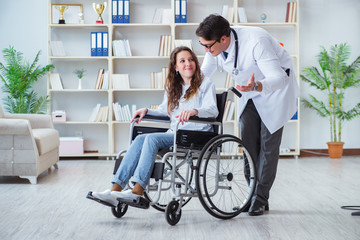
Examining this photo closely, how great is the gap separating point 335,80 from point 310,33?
0.71m

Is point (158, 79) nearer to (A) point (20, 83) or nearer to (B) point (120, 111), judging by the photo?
(B) point (120, 111)

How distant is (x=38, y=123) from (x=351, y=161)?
10.9 ft

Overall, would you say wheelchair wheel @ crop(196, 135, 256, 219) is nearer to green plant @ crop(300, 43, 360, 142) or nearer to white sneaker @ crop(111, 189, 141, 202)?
white sneaker @ crop(111, 189, 141, 202)

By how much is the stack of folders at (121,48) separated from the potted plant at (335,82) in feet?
6.76

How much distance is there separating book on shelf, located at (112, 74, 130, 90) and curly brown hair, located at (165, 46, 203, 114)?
2.98 m

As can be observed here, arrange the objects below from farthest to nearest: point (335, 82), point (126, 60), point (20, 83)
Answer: point (126, 60) → point (335, 82) → point (20, 83)

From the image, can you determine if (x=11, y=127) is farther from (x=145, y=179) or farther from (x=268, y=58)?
(x=268, y=58)

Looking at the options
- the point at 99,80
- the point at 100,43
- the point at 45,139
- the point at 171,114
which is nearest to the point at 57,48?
the point at 100,43

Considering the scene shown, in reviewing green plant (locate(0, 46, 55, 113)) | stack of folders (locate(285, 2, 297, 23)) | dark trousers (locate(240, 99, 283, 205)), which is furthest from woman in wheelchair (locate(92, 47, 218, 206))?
stack of folders (locate(285, 2, 297, 23))

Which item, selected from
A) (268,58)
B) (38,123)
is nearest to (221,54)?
(268,58)

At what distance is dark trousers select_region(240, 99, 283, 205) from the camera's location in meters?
2.87

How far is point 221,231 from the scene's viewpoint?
2461 mm

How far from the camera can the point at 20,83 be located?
18.0 feet

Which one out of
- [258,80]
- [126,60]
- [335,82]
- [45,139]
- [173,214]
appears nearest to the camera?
[173,214]
